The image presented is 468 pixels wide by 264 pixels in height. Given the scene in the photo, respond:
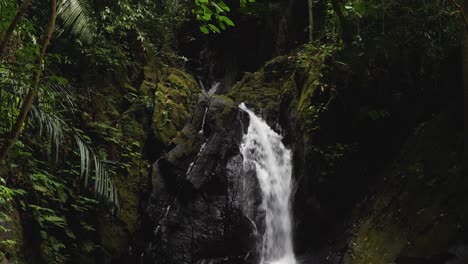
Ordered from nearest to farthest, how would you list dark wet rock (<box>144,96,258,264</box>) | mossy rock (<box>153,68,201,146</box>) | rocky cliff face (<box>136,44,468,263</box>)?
rocky cliff face (<box>136,44,468,263</box>) < dark wet rock (<box>144,96,258,264</box>) < mossy rock (<box>153,68,201,146</box>)

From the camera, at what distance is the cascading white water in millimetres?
8625

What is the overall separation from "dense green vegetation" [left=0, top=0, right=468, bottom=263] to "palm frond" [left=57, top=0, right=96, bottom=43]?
24mm

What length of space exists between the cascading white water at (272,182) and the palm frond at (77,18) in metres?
4.54

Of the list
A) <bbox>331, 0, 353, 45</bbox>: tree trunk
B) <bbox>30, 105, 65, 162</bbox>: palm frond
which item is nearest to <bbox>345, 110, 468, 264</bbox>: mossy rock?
<bbox>331, 0, 353, 45</bbox>: tree trunk

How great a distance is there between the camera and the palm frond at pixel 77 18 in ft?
25.9

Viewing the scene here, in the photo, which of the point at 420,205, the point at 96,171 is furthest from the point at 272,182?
the point at 96,171

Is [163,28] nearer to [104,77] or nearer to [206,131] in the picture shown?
[104,77]

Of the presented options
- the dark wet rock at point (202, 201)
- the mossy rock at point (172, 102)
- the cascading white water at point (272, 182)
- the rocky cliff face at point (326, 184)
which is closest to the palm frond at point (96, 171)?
the rocky cliff face at point (326, 184)

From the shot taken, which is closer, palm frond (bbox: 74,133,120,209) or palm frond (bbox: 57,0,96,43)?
palm frond (bbox: 74,133,120,209)

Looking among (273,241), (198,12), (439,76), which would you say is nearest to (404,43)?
(439,76)

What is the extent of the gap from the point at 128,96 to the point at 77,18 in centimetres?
281

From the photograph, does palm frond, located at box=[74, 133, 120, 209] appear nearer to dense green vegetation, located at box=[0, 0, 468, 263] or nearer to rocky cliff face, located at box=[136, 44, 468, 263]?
dense green vegetation, located at box=[0, 0, 468, 263]

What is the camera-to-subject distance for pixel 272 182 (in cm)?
959

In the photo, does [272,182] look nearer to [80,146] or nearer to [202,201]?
[202,201]
